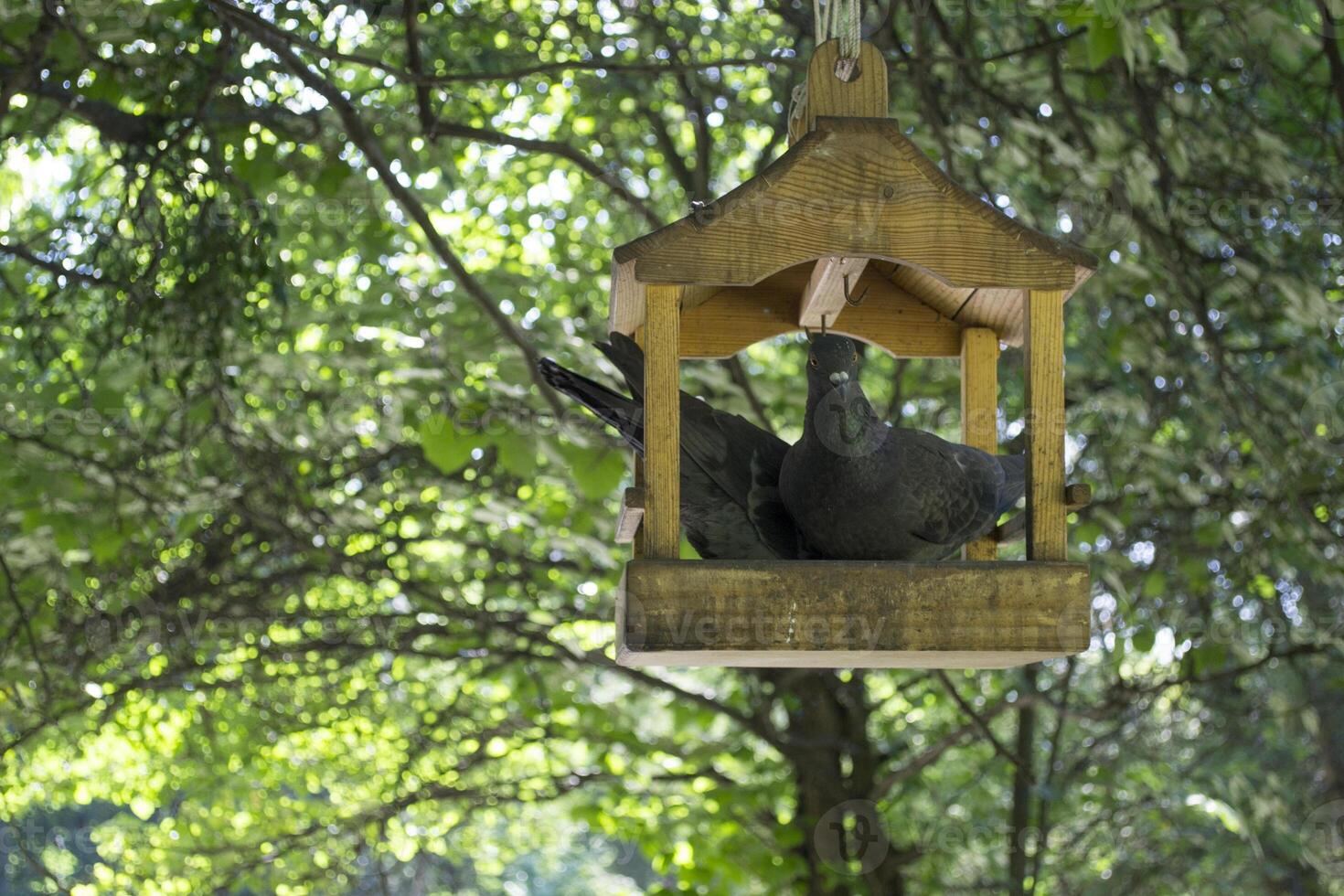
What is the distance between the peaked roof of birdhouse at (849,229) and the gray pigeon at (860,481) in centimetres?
17

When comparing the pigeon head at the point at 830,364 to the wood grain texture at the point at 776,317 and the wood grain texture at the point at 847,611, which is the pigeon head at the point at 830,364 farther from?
the wood grain texture at the point at 776,317

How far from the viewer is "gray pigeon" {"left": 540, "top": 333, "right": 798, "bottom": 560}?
2.09 metres

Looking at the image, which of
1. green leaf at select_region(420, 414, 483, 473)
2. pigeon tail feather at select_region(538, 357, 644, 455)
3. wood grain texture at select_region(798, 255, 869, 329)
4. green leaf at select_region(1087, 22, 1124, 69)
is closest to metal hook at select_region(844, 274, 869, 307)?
wood grain texture at select_region(798, 255, 869, 329)

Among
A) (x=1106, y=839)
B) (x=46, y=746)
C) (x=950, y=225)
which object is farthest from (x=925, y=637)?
(x=46, y=746)

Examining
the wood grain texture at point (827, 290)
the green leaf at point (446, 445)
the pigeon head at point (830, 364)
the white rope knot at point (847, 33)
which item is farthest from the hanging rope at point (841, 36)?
the green leaf at point (446, 445)

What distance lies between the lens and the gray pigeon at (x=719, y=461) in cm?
209

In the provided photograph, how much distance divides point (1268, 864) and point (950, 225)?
499 centimetres

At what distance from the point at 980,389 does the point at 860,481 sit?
0.63m

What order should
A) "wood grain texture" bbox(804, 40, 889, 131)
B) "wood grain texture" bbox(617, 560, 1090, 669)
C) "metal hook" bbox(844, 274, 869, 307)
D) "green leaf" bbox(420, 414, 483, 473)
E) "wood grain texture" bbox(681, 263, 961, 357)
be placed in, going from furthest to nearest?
"green leaf" bbox(420, 414, 483, 473) → "wood grain texture" bbox(681, 263, 961, 357) → "metal hook" bbox(844, 274, 869, 307) → "wood grain texture" bbox(804, 40, 889, 131) → "wood grain texture" bbox(617, 560, 1090, 669)

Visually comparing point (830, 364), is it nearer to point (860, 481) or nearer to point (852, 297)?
point (860, 481)

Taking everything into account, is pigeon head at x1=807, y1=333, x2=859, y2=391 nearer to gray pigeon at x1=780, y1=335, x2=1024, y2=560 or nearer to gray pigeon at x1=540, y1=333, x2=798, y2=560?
gray pigeon at x1=780, y1=335, x2=1024, y2=560

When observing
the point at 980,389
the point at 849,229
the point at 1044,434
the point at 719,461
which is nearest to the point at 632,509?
the point at 719,461

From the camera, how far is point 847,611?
6.01 feet

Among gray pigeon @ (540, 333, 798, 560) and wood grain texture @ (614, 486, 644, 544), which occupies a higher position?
gray pigeon @ (540, 333, 798, 560)
